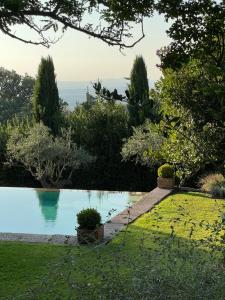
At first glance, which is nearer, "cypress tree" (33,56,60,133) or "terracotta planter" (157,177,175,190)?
"terracotta planter" (157,177,175,190)

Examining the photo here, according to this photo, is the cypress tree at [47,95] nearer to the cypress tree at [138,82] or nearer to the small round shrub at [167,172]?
the cypress tree at [138,82]

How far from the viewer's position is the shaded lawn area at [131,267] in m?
3.84

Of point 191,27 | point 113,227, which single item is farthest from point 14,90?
point 191,27

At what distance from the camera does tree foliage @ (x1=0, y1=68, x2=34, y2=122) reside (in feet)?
126

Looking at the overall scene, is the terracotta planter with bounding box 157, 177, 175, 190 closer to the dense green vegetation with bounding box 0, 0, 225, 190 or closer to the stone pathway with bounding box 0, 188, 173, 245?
the stone pathway with bounding box 0, 188, 173, 245

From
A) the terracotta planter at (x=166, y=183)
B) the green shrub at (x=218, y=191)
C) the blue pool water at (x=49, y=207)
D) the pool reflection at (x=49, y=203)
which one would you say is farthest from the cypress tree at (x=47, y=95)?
the green shrub at (x=218, y=191)

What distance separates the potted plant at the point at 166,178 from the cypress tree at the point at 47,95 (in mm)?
5284

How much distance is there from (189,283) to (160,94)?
3.68 metres

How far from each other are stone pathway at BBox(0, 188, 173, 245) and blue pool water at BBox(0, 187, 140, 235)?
647 mm

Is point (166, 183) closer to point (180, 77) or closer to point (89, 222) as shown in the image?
point (89, 222)

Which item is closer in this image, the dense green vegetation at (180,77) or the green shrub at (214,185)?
the dense green vegetation at (180,77)

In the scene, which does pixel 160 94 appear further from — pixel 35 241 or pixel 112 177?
pixel 112 177

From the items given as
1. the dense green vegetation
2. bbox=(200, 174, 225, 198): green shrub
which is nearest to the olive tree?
the dense green vegetation

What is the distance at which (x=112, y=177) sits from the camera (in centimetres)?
1900
